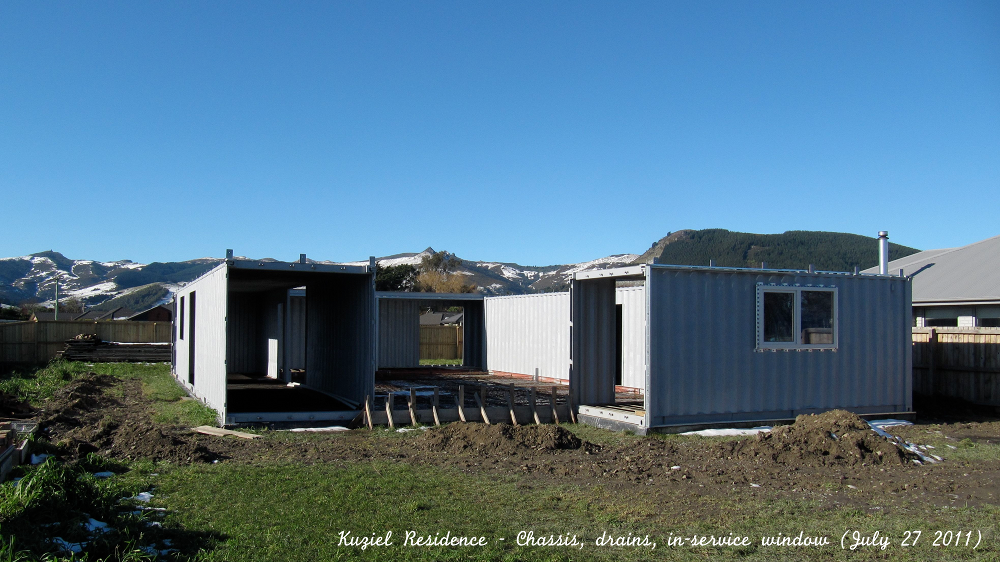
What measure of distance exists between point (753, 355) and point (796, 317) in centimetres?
104

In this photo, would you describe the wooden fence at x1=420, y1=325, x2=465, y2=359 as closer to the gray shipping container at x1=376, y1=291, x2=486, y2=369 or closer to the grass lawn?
the gray shipping container at x1=376, y1=291, x2=486, y2=369

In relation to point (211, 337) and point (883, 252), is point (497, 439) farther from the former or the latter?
point (883, 252)

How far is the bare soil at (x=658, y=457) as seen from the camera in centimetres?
686

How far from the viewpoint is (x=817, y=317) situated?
459 inches

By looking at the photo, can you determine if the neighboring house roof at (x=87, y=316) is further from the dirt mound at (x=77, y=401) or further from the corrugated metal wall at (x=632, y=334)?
the corrugated metal wall at (x=632, y=334)

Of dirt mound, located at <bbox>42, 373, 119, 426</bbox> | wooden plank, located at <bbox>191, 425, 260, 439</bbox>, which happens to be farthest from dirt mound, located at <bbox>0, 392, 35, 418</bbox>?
wooden plank, located at <bbox>191, 425, 260, 439</bbox>

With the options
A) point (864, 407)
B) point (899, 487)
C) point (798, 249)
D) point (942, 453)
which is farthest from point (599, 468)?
point (798, 249)

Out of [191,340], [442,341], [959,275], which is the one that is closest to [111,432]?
[191,340]

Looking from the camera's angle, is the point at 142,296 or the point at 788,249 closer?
the point at 788,249

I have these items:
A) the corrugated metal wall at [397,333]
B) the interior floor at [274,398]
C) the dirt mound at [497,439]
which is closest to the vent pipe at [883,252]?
the dirt mound at [497,439]

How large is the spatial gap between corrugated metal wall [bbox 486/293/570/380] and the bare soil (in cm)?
900

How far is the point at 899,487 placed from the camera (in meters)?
7.08

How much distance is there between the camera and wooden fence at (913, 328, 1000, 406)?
13570 millimetres

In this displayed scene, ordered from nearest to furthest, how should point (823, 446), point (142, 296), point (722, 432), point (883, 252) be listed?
point (823, 446), point (722, 432), point (883, 252), point (142, 296)
